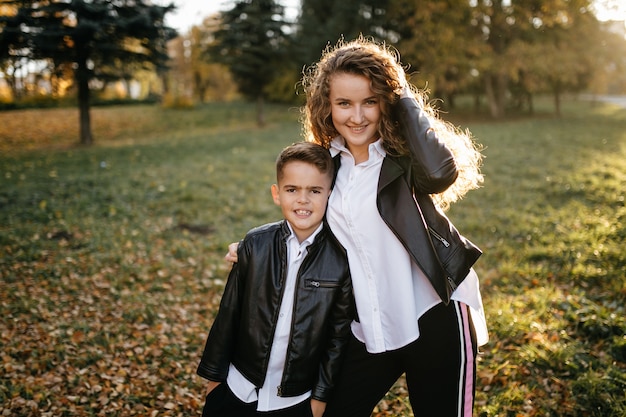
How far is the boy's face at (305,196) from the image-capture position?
2.26m

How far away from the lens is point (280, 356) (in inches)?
88.1

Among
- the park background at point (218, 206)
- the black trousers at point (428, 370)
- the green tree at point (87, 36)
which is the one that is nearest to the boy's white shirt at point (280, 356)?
the black trousers at point (428, 370)

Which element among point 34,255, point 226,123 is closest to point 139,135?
point 226,123

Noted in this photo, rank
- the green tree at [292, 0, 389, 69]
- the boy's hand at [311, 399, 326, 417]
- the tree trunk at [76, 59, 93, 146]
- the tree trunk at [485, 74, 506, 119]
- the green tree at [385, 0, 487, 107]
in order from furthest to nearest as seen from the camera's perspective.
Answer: the tree trunk at [485, 74, 506, 119] < the green tree at [292, 0, 389, 69] < the green tree at [385, 0, 487, 107] < the tree trunk at [76, 59, 93, 146] < the boy's hand at [311, 399, 326, 417]

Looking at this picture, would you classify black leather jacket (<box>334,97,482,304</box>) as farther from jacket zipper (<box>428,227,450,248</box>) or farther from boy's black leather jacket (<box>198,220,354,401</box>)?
boy's black leather jacket (<box>198,220,354,401</box>)

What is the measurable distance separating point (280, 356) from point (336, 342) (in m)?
0.29

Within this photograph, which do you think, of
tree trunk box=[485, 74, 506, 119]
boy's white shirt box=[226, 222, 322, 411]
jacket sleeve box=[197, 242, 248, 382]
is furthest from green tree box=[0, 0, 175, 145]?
tree trunk box=[485, 74, 506, 119]

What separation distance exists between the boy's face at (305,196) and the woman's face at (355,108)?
0.25 m

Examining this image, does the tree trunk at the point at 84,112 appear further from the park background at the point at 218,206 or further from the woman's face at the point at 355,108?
the woman's face at the point at 355,108

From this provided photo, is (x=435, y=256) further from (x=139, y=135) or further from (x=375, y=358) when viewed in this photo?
(x=139, y=135)

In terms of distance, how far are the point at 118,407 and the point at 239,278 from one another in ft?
7.04

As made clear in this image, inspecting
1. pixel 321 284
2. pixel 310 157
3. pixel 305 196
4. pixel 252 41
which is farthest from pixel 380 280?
pixel 252 41

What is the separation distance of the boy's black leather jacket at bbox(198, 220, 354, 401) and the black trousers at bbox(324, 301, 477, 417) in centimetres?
11

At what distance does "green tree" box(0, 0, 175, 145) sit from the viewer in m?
13.8
